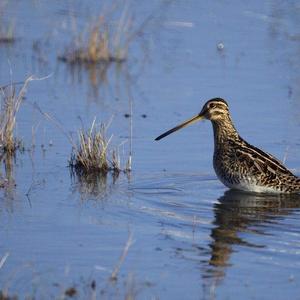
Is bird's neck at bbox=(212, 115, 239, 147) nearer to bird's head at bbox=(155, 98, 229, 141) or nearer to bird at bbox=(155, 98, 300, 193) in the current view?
bird's head at bbox=(155, 98, 229, 141)

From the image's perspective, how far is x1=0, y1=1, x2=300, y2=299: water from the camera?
735 cm

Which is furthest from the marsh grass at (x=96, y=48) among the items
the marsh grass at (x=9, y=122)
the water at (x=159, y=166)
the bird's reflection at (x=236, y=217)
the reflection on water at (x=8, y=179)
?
the bird's reflection at (x=236, y=217)

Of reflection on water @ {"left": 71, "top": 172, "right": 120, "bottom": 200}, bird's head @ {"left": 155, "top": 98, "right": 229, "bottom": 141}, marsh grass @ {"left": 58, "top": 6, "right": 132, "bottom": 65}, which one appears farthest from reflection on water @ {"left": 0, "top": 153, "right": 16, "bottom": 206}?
marsh grass @ {"left": 58, "top": 6, "right": 132, "bottom": 65}

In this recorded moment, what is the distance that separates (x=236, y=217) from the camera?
9250 millimetres

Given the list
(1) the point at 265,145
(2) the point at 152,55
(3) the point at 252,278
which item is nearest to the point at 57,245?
(3) the point at 252,278

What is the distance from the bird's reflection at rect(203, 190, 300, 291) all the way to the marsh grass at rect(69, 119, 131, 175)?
45.3 inches

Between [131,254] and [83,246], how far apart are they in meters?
0.39

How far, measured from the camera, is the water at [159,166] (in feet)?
24.1

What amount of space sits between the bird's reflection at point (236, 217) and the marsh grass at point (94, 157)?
1.15m

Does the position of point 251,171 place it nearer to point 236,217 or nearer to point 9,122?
point 236,217

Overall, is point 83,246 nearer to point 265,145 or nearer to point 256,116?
point 265,145

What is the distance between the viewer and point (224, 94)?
44.7ft

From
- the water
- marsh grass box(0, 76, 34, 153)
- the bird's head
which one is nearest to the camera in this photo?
the water

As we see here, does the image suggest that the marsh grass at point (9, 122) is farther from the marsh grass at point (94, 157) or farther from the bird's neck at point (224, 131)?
the bird's neck at point (224, 131)
